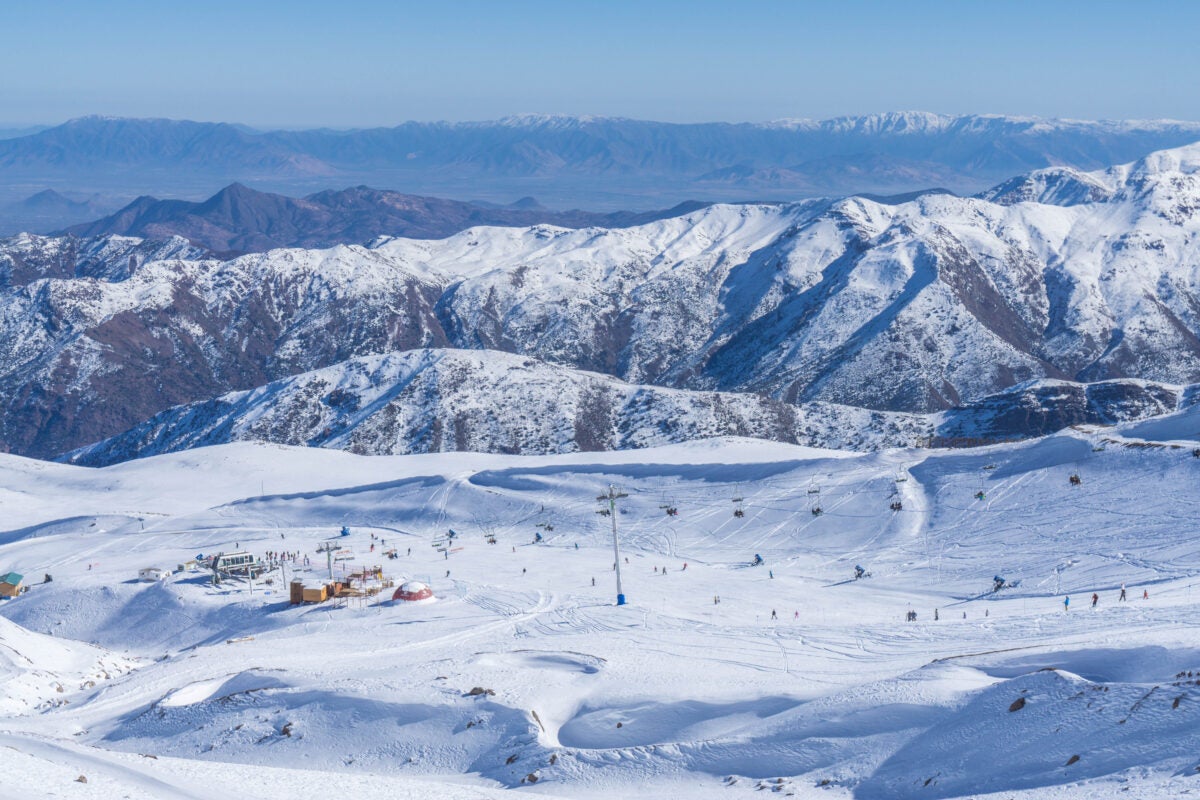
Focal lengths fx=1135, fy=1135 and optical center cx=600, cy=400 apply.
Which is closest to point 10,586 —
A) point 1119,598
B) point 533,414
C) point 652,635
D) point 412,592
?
point 412,592

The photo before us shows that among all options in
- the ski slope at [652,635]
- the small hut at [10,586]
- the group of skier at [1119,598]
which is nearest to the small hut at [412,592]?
the ski slope at [652,635]

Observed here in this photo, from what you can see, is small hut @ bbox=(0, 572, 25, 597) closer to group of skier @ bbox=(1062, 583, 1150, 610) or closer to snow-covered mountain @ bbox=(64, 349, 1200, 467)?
group of skier @ bbox=(1062, 583, 1150, 610)

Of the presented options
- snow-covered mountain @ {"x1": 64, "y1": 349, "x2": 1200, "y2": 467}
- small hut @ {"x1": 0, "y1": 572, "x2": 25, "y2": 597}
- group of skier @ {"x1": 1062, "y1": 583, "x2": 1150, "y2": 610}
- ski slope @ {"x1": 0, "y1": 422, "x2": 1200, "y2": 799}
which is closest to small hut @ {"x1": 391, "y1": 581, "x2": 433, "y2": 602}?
ski slope @ {"x1": 0, "y1": 422, "x2": 1200, "y2": 799}

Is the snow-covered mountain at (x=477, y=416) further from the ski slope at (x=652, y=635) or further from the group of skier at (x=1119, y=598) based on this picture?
the group of skier at (x=1119, y=598)

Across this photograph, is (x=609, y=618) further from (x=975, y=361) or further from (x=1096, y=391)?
(x=975, y=361)

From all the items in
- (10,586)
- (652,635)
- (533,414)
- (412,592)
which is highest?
(652,635)

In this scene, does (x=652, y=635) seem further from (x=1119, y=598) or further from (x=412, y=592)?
(x=1119, y=598)
